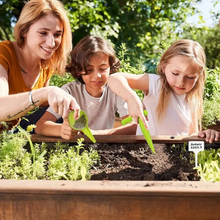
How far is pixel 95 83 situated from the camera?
2.48 m

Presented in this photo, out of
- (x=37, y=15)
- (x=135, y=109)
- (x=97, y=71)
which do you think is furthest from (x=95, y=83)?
(x=135, y=109)

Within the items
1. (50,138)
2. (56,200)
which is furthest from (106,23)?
(56,200)

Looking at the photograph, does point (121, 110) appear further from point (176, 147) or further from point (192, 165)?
point (192, 165)

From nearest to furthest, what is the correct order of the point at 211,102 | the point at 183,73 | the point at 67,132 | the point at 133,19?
the point at 67,132 < the point at 183,73 < the point at 211,102 < the point at 133,19

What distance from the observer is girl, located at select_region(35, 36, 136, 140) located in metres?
2.47

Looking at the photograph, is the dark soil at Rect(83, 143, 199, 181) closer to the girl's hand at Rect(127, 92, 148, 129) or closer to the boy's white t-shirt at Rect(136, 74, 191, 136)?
the girl's hand at Rect(127, 92, 148, 129)

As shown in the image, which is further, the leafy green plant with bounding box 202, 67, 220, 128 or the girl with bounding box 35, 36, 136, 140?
the leafy green plant with bounding box 202, 67, 220, 128

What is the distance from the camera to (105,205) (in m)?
1.12

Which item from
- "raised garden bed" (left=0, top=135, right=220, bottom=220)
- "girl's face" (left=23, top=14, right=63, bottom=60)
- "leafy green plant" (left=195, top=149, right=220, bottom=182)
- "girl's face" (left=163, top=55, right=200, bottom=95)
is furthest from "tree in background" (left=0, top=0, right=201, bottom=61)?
"raised garden bed" (left=0, top=135, right=220, bottom=220)

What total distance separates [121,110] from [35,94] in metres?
1.09

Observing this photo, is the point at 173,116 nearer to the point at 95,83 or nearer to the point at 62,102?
the point at 95,83

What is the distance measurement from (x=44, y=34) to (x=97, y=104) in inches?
26.2

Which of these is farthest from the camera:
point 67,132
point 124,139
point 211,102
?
point 211,102

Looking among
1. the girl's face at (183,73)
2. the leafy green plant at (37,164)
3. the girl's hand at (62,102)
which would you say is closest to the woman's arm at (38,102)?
the girl's hand at (62,102)
